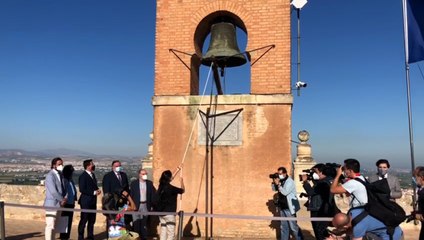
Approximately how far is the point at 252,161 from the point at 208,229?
1.63m

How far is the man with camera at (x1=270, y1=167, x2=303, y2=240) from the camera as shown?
277 inches

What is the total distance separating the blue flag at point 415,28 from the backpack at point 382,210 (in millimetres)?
4562

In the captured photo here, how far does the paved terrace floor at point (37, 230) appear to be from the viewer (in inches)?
332

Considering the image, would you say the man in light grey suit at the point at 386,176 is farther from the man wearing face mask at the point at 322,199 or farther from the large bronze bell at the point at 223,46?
the large bronze bell at the point at 223,46

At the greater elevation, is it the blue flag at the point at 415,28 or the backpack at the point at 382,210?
the blue flag at the point at 415,28

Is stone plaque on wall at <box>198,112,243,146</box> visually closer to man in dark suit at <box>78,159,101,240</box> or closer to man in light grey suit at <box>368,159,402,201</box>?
man in dark suit at <box>78,159,101,240</box>

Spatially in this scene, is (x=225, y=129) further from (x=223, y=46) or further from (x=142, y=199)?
A: (x=142, y=199)

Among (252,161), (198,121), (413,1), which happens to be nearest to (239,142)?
(252,161)

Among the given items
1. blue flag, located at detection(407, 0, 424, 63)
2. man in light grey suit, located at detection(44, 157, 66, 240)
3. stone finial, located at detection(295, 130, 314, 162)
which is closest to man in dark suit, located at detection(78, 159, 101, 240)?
man in light grey suit, located at detection(44, 157, 66, 240)

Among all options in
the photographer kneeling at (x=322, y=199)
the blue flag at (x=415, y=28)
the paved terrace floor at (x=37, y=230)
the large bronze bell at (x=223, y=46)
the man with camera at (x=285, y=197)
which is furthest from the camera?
the paved terrace floor at (x=37, y=230)

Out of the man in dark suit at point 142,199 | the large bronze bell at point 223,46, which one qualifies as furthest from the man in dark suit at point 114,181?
the large bronze bell at point 223,46

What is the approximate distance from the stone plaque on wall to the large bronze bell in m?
1.13

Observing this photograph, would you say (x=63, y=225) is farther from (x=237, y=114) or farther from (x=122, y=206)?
(x=237, y=114)

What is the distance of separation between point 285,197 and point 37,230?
6.11 metres
